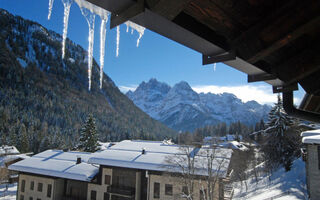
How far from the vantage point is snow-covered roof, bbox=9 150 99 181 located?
19.0 meters

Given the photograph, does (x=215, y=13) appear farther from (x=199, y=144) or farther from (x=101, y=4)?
(x=199, y=144)

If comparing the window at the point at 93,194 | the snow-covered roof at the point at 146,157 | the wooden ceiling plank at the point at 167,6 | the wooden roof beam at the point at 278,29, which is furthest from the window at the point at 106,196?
the wooden ceiling plank at the point at 167,6

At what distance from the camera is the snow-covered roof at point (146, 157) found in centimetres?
1590

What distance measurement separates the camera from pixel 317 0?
1412 mm

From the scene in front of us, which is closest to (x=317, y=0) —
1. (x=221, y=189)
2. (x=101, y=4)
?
(x=101, y=4)

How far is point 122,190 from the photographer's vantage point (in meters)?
17.2

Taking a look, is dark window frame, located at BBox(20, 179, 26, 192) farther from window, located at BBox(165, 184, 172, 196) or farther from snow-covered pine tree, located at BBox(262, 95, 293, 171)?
snow-covered pine tree, located at BBox(262, 95, 293, 171)

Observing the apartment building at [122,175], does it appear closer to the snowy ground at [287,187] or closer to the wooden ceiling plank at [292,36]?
the snowy ground at [287,187]

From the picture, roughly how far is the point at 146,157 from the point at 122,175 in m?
2.44

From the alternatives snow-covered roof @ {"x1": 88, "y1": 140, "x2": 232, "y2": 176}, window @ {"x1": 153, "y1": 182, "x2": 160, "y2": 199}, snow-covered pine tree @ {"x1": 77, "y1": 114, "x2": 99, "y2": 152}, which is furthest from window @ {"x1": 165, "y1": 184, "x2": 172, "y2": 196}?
snow-covered pine tree @ {"x1": 77, "y1": 114, "x2": 99, "y2": 152}

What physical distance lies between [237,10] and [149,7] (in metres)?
0.63

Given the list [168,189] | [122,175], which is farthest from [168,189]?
[122,175]

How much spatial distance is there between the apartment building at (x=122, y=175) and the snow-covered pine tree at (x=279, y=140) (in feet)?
42.4

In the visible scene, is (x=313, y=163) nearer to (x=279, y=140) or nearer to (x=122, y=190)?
(x=122, y=190)
